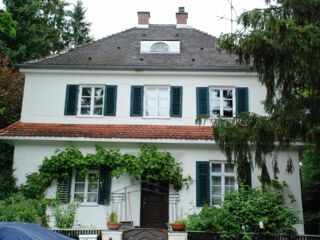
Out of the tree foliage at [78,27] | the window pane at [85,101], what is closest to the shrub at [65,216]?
the window pane at [85,101]

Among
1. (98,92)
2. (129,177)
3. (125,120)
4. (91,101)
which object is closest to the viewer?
(129,177)

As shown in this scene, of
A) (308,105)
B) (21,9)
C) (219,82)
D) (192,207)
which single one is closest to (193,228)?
(192,207)

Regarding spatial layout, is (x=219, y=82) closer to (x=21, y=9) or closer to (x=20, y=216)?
(x=20, y=216)

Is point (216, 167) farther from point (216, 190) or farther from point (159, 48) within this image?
point (159, 48)

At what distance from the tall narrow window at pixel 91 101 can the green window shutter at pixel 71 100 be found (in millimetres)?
201

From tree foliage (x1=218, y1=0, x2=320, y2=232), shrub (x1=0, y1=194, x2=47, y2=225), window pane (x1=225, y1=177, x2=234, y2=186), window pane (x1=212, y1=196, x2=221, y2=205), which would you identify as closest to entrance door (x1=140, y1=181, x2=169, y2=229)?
window pane (x1=212, y1=196, x2=221, y2=205)

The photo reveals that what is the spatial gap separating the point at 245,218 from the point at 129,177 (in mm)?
4728

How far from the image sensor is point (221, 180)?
47.9 ft

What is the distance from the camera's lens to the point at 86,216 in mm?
14203

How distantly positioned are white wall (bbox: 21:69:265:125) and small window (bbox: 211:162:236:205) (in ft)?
6.93

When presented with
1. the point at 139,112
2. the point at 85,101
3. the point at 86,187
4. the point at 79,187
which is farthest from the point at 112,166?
the point at 85,101

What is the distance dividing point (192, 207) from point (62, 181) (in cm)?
488

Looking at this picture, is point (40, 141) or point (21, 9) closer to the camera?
point (40, 141)

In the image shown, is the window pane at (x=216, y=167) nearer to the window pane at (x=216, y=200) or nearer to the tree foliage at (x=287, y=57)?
the window pane at (x=216, y=200)
